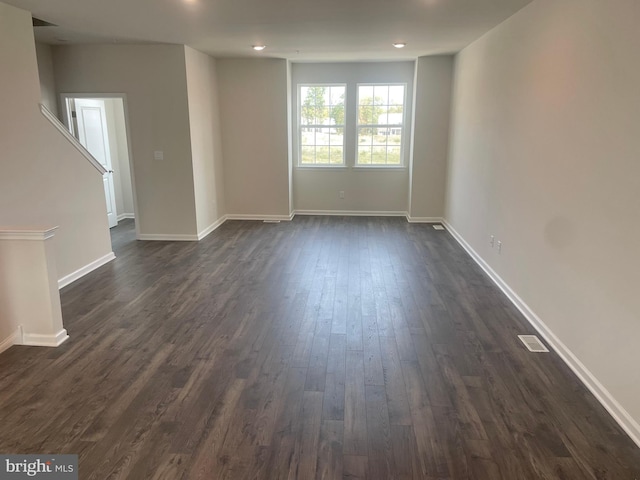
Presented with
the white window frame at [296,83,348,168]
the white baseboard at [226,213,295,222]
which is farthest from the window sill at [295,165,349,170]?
the white baseboard at [226,213,295,222]

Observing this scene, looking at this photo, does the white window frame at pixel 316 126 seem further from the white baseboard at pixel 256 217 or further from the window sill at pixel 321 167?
the white baseboard at pixel 256 217

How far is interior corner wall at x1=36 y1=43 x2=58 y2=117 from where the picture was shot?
214 inches

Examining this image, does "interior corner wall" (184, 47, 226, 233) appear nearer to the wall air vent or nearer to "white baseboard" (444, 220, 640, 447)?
the wall air vent

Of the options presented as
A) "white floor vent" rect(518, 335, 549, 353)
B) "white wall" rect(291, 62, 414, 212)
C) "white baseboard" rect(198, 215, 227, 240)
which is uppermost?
"white wall" rect(291, 62, 414, 212)

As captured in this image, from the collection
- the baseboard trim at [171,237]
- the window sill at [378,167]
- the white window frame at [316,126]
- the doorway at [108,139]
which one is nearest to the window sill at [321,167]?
the white window frame at [316,126]

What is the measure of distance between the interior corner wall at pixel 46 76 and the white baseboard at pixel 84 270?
7.17ft

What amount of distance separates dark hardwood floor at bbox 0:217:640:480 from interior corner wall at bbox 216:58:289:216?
9.65ft

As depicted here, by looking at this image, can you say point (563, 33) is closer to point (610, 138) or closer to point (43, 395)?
point (610, 138)

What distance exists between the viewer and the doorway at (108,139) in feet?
19.7

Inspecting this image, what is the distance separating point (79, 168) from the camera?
4.59 m

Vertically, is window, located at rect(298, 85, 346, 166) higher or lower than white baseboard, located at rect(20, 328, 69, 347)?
higher

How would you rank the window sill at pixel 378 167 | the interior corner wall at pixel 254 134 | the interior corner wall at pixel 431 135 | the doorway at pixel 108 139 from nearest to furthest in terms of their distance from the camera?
the doorway at pixel 108 139, the interior corner wall at pixel 431 135, the interior corner wall at pixel 254 134, the window sill at pixel 378 167

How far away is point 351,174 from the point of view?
25.0 ft

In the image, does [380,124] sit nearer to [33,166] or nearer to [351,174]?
[351,174]
